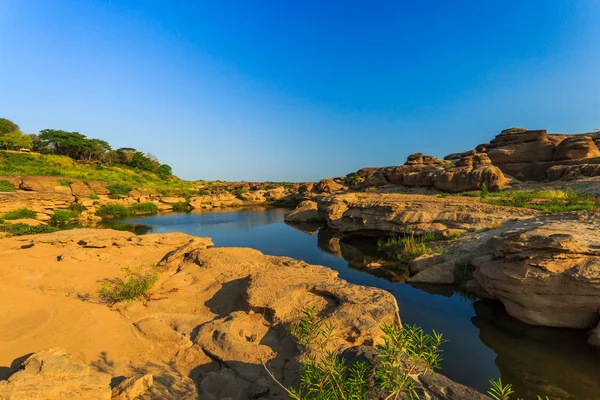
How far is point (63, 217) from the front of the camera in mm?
25984

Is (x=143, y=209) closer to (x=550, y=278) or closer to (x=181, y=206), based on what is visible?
(x=181, y=206)

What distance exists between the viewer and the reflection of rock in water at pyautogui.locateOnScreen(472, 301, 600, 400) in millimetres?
5348

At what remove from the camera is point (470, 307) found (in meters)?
8.88

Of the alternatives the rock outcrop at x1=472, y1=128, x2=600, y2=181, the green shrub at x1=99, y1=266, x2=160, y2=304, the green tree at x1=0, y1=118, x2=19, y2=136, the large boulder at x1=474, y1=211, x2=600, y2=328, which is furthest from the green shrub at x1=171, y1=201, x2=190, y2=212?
the rock outcrop at x1=472, y1=128, x2=600, y2=181

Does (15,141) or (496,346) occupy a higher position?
(15,141)

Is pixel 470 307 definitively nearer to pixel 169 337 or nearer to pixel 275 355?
pixel 275 355

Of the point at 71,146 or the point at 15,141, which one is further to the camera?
the point at 71,146

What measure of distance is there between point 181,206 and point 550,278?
40991 mm

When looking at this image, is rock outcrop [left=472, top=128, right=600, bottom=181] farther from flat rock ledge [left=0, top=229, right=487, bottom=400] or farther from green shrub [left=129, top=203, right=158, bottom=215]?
green shrub [left=129, top=203, right=158, bottom=215]

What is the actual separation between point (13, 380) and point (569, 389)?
9.43 metres

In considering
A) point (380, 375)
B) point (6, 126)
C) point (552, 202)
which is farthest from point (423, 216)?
point (6, 126)

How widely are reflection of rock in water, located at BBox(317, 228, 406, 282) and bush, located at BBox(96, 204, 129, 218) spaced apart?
1005 inches

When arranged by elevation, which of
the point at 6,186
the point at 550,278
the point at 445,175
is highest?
the point at 445,175

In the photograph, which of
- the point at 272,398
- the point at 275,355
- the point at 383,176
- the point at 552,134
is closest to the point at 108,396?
the point at 272,398
